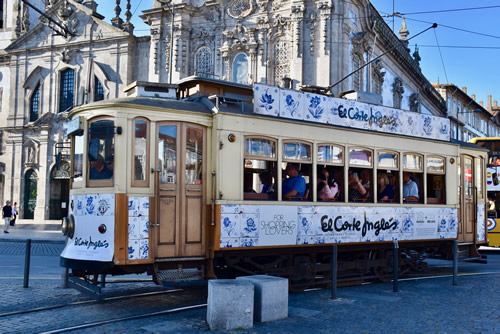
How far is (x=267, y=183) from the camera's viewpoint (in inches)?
397

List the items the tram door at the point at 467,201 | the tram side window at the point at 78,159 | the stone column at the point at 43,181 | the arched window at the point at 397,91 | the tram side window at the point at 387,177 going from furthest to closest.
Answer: the arched window at the point at 397,91 < the stone column at the point at 43,181 < the tram door at the point at 467,201 < the tram side window at the point at 387,177 < the tram side window at the point at 78,159

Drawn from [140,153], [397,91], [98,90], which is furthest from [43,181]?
[140,153]

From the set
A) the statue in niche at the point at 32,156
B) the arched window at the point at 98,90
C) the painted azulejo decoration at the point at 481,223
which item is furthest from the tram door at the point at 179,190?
the statue in niche at the point at 32,156

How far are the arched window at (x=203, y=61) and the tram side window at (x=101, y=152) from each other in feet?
78.5

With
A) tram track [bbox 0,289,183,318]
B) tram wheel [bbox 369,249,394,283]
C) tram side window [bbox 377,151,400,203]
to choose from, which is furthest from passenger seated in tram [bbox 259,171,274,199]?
tram wheel [bbox 369,249,394,283]

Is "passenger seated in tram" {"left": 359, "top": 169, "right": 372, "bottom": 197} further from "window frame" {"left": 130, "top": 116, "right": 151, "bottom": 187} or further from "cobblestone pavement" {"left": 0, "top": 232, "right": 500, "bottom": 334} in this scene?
"window frame" {"left": 130, "top": 116, "right": 151, "bottom": 187}

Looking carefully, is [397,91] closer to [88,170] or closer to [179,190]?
Answer: [179,190]

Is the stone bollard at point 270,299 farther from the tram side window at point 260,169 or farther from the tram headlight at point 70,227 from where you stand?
the tram headlight at point 70,227

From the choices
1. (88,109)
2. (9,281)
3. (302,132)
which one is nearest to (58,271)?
(9,281)

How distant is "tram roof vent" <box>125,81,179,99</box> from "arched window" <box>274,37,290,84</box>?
2046 centimetres

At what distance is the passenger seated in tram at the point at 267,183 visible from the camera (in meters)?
9.97

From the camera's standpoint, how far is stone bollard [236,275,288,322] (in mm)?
7746

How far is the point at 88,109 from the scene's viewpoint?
888cm

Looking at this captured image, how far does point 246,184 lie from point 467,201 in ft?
22.4
